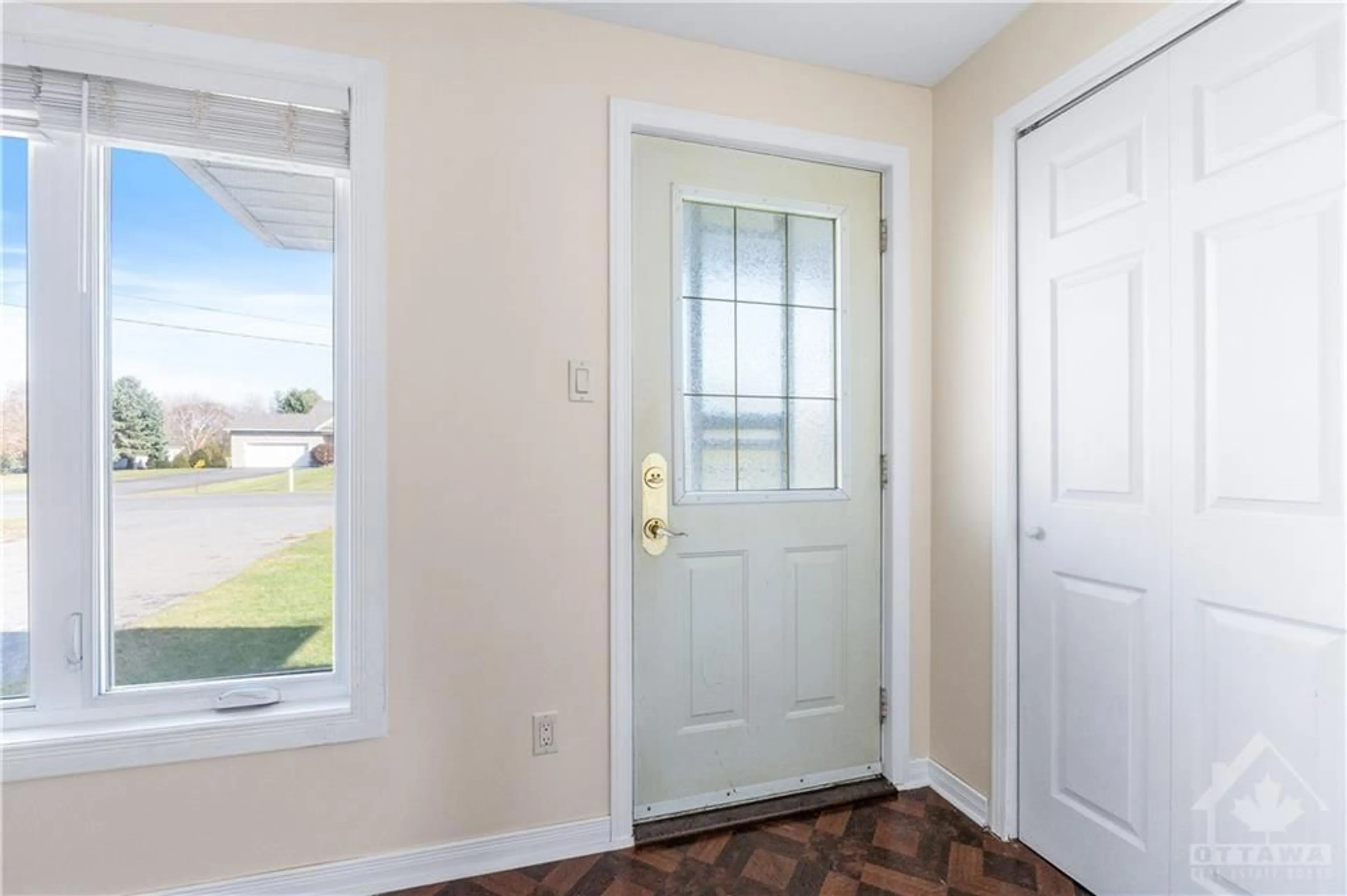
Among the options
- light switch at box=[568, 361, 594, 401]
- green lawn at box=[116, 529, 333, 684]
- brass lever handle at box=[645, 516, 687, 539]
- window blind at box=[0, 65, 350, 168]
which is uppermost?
window blind at box=[0, 65, 350, 168]

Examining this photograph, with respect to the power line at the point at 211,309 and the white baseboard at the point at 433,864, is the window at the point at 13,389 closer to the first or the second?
the power line at the point at 211,309

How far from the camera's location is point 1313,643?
1283 mm

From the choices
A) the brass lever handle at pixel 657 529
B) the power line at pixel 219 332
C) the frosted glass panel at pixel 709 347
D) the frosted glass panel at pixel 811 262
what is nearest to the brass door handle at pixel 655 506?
the brass lever handle at pixel 657 529

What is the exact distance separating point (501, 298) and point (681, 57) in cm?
94

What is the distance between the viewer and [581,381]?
6.33ft

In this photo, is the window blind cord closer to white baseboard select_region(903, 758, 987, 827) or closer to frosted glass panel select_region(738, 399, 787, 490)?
frosted glass panel select_region(738, 399, 787, 490)

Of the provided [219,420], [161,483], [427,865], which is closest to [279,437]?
[219,420]

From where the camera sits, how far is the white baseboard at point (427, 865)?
167cm

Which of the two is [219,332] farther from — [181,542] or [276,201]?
[181,542]

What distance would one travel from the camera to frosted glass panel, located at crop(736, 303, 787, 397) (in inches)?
85.5

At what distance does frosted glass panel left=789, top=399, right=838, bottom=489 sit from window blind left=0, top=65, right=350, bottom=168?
4.99 feet

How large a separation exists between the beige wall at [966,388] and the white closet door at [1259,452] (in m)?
0.54

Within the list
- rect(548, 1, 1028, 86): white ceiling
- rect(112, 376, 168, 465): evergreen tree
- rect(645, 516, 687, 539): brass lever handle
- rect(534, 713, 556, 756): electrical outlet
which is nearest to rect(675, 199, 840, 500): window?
rect(645, 516, 687, 539): brass lever handle

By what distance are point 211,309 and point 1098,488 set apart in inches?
93.7
